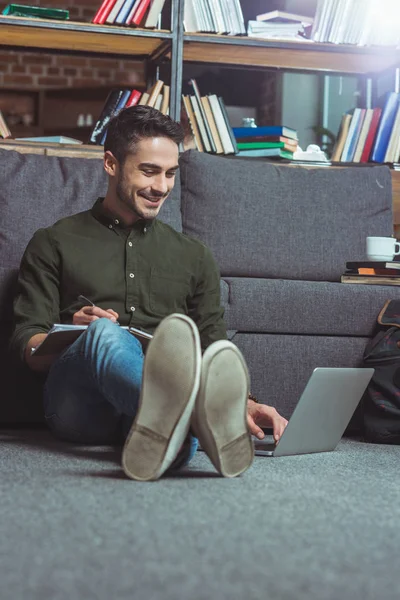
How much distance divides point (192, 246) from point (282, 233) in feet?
2.34

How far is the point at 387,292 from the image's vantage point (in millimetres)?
2441

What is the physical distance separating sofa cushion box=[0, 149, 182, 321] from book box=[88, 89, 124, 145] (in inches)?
24.2

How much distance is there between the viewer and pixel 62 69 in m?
6.07

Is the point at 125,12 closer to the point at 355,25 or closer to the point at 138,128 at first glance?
the point at 355,25

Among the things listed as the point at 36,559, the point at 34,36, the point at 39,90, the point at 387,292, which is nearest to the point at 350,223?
the point at 387,292

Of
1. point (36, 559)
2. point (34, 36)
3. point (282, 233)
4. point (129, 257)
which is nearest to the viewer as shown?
point (36, 559)

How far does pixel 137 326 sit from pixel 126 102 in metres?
1.63

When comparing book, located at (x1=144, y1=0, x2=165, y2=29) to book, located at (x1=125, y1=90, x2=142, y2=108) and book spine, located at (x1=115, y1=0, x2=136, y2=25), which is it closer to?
book spine, located at (x1=115, y1=0, x2=136, y2=25)

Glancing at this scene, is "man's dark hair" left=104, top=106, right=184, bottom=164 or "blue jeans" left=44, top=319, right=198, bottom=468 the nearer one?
"blue jeans" left=44, top=319, right=198, bottom=468

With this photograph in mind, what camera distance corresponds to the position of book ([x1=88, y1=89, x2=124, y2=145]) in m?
3.26

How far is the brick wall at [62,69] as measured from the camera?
600cm

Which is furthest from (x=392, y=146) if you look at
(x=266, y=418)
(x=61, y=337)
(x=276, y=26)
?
(x=61, y=337)

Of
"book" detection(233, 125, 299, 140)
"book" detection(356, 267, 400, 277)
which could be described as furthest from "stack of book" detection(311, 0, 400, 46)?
"book" detection(356, 267, 400, 277)

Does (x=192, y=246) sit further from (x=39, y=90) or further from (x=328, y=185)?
(x=39, y=90)
